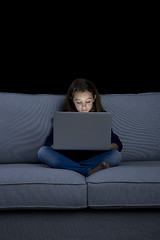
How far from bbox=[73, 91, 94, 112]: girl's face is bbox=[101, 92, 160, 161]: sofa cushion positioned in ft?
0.45

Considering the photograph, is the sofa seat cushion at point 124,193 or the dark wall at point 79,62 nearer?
the sofa seat cushion at point 124,193

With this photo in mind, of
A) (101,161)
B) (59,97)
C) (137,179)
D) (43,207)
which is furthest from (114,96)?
(43,207)

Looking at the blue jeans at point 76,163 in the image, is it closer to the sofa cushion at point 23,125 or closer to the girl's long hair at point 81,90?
the sofa cushion at point 23,125

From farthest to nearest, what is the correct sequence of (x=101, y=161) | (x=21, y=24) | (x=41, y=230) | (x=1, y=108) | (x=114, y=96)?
(x=21, y=24), (x=114, y=96), (x=1, y=108), (x=101, y=161), (x=41, y=230)

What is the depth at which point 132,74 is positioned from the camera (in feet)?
10.8

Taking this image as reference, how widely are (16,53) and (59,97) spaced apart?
2.98ft

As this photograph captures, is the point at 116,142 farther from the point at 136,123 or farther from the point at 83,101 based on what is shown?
the point at 83,101

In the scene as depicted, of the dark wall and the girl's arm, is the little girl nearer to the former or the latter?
the girl's arm

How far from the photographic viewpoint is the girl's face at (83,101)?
2455 mm

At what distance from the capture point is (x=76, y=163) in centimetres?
199

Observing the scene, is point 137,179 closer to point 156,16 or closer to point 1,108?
point 1,108

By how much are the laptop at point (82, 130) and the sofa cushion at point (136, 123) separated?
569 mm

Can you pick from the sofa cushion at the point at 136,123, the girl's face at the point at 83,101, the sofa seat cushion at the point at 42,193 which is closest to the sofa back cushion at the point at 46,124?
the sofa cushion at the point at 136,123

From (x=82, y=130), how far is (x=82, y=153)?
386mm
